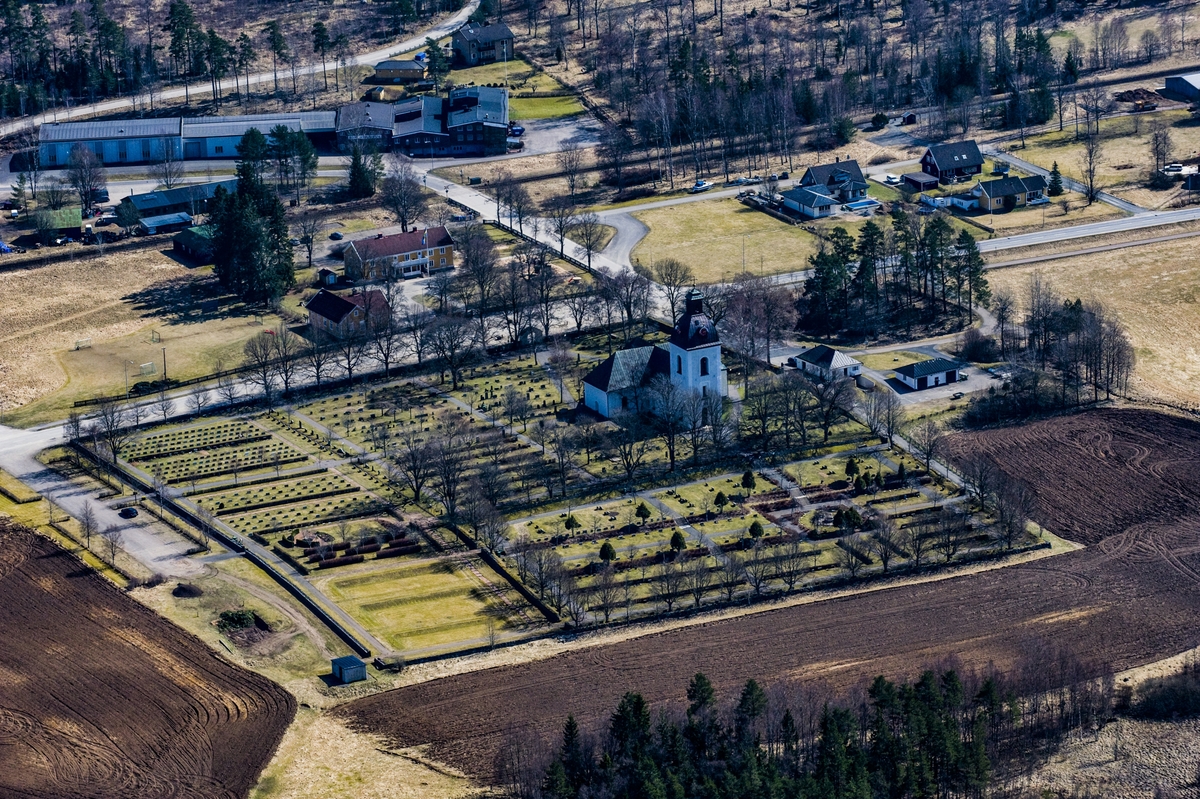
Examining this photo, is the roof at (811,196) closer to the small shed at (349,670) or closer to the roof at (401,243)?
the roof at (401,243)

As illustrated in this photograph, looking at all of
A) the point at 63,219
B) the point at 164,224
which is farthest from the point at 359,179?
the point at 63,219

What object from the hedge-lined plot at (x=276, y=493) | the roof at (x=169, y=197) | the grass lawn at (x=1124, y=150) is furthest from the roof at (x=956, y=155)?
the hedge-lined plot at (x=276, y=493)

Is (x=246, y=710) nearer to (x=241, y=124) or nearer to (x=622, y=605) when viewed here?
(x=622, y=605)

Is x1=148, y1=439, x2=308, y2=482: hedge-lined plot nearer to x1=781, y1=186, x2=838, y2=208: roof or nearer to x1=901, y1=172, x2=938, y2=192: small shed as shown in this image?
x1=781, y1=186, x2=838, y2=208: roof

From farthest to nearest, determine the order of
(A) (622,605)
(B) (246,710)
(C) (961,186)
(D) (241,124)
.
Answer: (D) (241,124)
(C) (961,186)
(A) (622,605)
(B) (246,710)

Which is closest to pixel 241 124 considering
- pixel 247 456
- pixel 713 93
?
pixel 713 93

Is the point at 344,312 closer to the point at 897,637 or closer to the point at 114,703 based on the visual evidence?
the point at 114,703

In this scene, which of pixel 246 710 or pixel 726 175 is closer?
pixel 246 710
